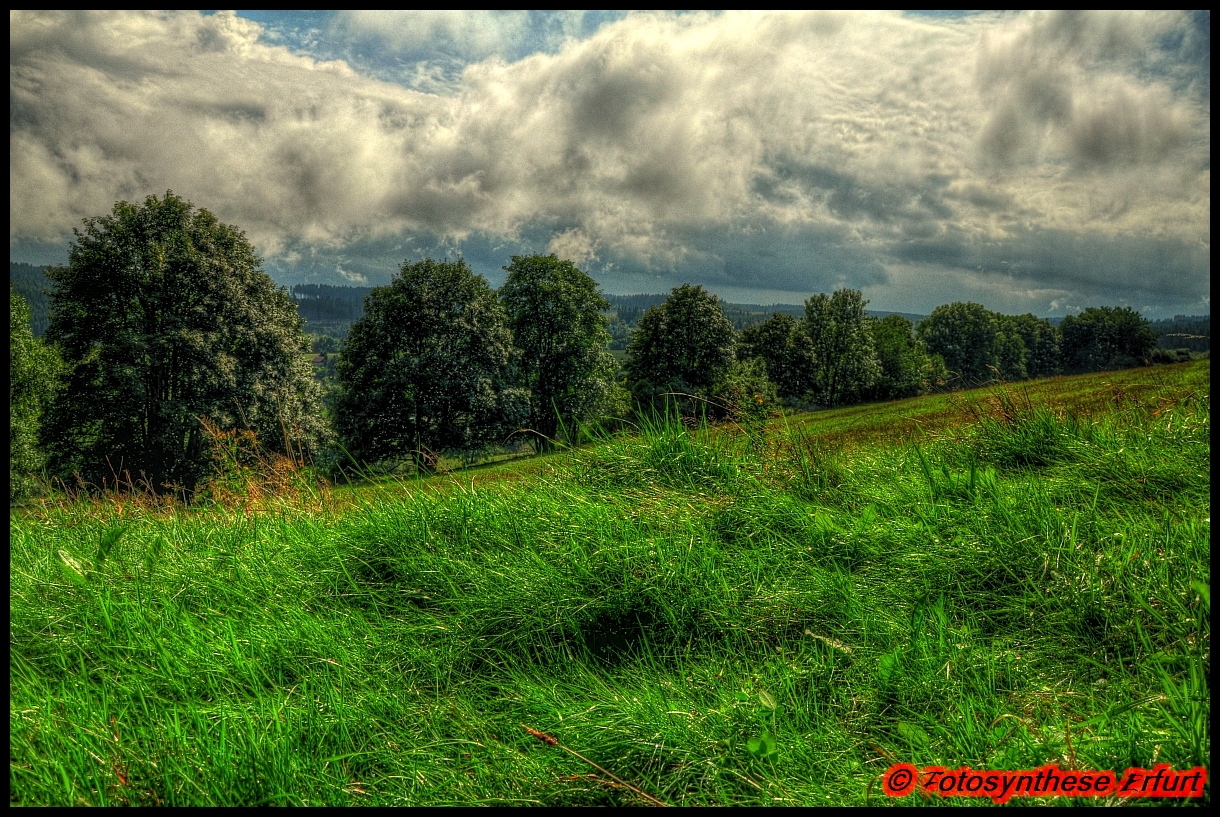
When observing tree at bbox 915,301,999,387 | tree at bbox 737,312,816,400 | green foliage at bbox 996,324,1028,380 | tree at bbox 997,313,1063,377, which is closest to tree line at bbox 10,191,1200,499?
tree at bbox 737,312,816,400

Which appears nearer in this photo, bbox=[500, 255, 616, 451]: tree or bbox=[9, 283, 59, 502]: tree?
bbox=[9, 283, 59, 502]: tree

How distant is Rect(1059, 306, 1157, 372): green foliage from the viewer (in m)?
98.8

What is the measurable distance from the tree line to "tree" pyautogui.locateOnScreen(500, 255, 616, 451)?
11 cm

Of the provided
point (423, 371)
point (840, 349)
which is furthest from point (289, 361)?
point (840, 349)

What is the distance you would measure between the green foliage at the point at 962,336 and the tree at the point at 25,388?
326 ft

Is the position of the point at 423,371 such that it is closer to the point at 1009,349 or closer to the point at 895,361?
the point at 895,361

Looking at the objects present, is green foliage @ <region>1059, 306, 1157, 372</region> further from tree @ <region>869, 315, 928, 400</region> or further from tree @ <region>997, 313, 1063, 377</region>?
tree @ <region>869, 315, 928, 400</region>

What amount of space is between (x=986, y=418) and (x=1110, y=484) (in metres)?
1.72

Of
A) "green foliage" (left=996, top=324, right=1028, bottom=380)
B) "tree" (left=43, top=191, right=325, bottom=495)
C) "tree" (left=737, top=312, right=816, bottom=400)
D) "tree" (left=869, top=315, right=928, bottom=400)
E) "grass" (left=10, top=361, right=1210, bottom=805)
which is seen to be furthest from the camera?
"green foliage" (left=996, top=324, right=1028, bottom=380)

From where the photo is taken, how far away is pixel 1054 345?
109 metres

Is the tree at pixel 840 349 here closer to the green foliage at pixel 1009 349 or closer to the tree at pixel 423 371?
the tree at pixel 423 371

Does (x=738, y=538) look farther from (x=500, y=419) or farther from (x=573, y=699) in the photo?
(x=500, y=419)

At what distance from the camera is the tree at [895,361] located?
68.8 meters

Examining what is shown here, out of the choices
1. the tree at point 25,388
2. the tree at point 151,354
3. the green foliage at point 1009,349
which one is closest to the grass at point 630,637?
the tree at point 151,354
